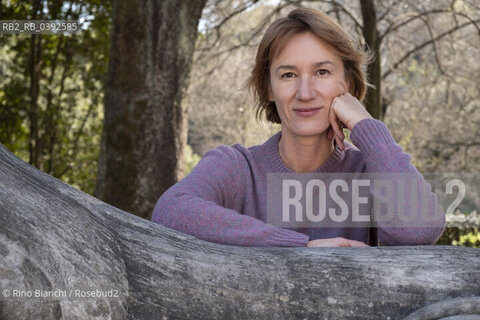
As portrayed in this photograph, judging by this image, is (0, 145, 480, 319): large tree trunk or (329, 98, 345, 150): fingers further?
(329, 98, 345, 150): fingers

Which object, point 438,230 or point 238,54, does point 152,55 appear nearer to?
point 438,230

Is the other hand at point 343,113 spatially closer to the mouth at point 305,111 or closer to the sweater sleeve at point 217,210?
the mouth at point 305,111

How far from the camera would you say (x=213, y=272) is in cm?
188

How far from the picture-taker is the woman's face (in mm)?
2498

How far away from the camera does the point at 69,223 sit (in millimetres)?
1753

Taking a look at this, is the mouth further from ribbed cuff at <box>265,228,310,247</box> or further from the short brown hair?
ribbed cuff at <box>265,228,310,247</box>

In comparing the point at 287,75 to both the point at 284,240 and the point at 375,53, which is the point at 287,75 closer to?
the point at 284,240

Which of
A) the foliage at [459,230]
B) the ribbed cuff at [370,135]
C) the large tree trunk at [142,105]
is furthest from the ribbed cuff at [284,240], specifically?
the foliage at [459,230]

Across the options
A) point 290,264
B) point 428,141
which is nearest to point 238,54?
point 428,141

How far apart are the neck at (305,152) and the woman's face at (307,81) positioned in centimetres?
6

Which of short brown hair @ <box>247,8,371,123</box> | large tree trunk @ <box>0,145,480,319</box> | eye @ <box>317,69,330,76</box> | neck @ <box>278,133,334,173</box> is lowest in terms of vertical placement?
large tree trunk @ <box>0,145,480,319</box>

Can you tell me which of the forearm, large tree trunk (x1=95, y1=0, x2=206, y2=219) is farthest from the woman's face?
large tree trunk (x1=95, y1=0, x2=206, y2=219)

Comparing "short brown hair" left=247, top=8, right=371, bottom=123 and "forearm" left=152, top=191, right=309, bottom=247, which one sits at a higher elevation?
"short brown hair" left=247, top=8, right=371, bottom=123

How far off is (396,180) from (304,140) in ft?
1.62
